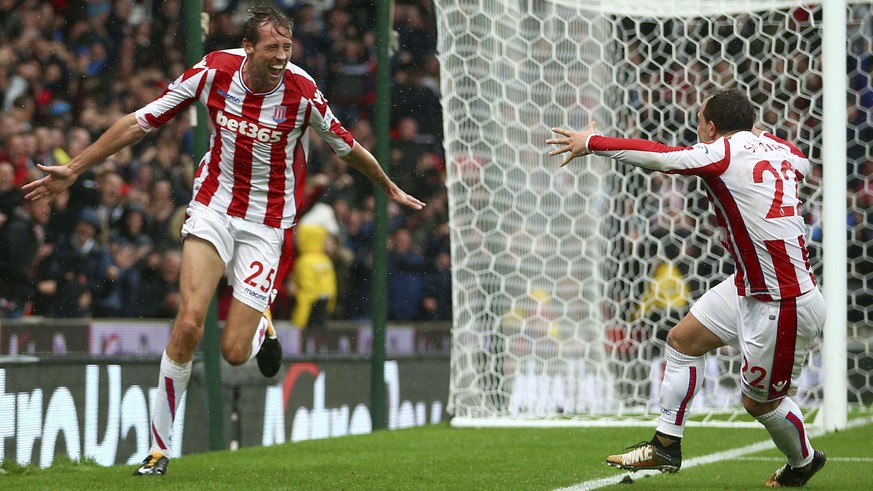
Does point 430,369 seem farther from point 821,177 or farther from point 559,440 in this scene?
point 821,177

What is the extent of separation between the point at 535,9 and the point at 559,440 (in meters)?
3.45

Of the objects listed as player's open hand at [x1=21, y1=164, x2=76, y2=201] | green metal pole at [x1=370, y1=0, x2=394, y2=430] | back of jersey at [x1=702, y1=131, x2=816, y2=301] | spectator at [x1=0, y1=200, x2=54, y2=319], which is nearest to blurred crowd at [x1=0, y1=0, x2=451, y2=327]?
spectator at [x1=0, y1=200, x2=54, y2=319]

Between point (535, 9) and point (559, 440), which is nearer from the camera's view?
point (559, 440)

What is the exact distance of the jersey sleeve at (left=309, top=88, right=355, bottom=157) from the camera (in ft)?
20.1

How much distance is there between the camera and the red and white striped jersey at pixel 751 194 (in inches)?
204

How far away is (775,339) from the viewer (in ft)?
17.3

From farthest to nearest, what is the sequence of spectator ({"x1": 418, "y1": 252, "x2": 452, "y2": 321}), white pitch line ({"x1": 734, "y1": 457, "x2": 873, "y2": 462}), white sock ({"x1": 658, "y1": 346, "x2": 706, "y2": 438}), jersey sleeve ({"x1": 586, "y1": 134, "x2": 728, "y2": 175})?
spectator ({"x1": 418, "y1": 252, "x2": 452, "y2": 321}) < white pitch line ({"x1": 734, "y1": 457, "x2": 873, "y2": 462}) < white sock ({"x1": 658, "y1": 346, "x2": 706, "y2": 438}) < jersey sleeve ({"x1": 586, "y1": 134, "x2": 728, "y2": 175})

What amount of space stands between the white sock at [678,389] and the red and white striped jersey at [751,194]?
0.44 metres

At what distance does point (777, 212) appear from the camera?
5.26m

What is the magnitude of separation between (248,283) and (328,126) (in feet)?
2.95

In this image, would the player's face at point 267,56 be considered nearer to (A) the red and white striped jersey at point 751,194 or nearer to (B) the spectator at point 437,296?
(A) the red and white striped jersey at point 751,194

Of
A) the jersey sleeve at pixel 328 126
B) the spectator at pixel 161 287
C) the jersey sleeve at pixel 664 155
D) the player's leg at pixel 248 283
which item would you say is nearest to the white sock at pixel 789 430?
the jersey sleeve at pixel 664 155

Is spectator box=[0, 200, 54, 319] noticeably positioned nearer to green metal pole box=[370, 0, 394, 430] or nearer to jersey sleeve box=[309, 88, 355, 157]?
green metal pole box=[370, 0, 394, 430]

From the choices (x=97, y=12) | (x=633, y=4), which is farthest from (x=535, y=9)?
(x=97, y=12)
